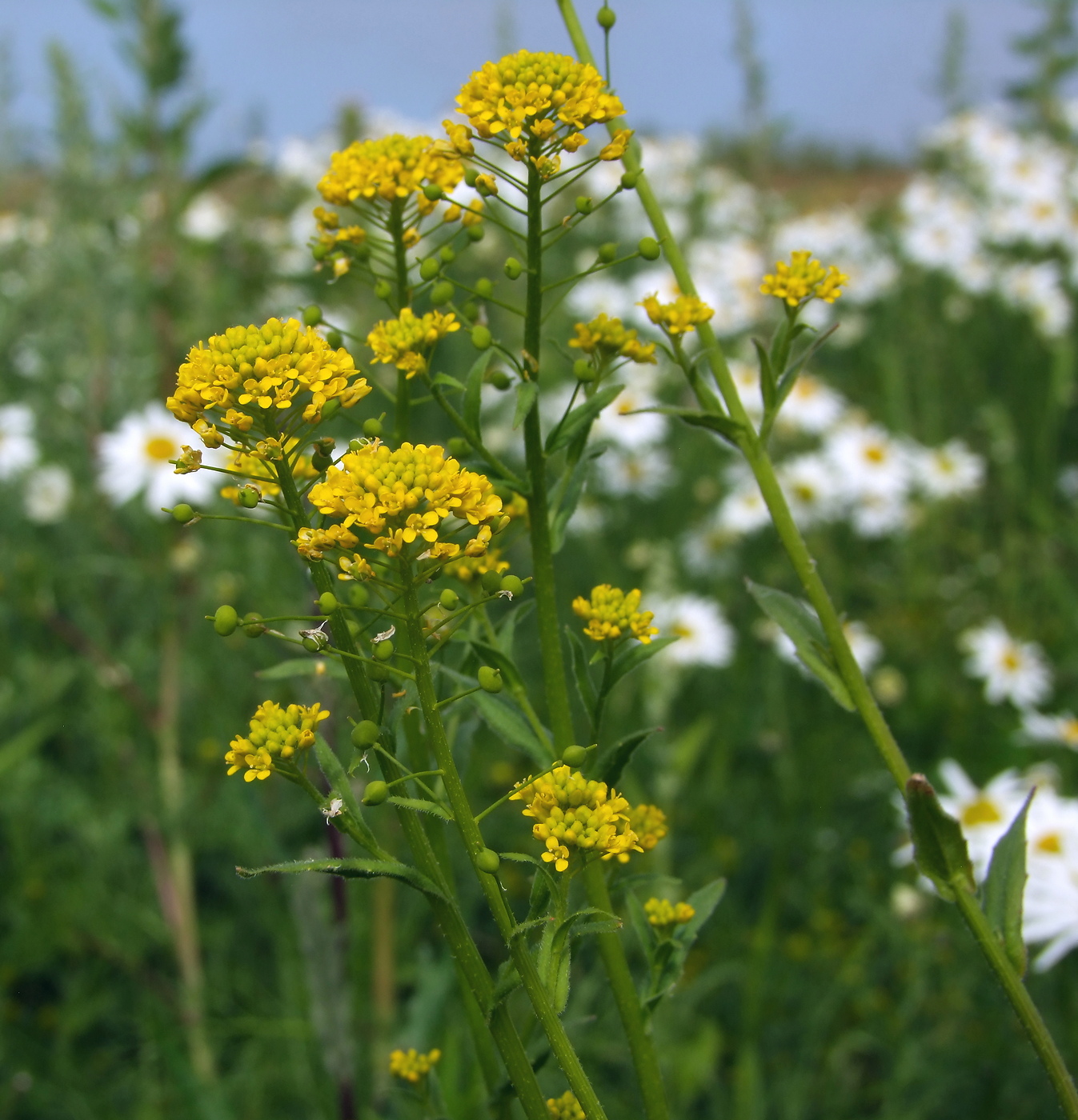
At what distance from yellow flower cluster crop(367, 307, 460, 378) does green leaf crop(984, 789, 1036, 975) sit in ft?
2.01

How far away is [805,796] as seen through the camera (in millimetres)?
3137

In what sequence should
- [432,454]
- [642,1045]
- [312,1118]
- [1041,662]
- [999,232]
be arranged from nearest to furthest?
[432,454] → [642,1045] → [312,1118] → [1041,662] → [999,232]

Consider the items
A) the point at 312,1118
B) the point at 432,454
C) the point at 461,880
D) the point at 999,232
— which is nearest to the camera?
the point at 432,454

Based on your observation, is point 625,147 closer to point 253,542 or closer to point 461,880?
point 461,880

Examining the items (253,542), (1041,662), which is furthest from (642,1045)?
(1041,662)

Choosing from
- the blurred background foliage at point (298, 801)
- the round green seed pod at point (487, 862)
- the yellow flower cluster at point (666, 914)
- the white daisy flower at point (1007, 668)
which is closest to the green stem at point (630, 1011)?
the yellow flower cluster at point (666, 914)

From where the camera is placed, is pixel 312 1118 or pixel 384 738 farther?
pixel 312 1118

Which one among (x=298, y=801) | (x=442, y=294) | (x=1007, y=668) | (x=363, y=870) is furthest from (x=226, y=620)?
(x=1007, y=668)

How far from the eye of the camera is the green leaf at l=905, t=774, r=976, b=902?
0.85m

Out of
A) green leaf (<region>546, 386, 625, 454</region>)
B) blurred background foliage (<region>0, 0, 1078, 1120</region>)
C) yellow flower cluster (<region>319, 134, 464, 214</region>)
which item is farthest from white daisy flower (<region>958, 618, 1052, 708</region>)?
yellow flower cluster (<region>319, 134, 464, 214</region>)

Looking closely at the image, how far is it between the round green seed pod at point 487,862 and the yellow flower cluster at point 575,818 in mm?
47

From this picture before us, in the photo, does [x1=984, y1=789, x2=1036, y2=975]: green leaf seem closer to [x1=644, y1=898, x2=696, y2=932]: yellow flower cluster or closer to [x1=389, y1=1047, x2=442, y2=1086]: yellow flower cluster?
[x1=644, y1=898, x2=696, y2=932]: yellow flower cluster

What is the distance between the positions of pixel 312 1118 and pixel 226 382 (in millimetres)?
1926

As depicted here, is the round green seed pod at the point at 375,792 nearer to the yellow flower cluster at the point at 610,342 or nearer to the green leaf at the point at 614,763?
the green leaf at the point at 614,763
